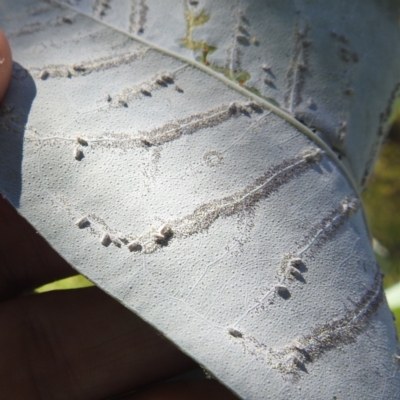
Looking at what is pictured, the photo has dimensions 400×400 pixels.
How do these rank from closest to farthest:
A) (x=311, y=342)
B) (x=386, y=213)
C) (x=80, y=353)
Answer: (x=311, y=342) < (x=80, y=353) < (x=386, y=213)

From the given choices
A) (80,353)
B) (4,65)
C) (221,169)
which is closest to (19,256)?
(80,353)

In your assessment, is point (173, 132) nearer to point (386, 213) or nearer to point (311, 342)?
point (311, 342)

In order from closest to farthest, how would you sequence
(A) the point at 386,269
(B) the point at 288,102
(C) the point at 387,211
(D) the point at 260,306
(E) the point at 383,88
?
(D) the point at 260,306 → (B) the point at 288,102 → (E) the point at 383,88 → (A) the point at 386,269 → (C) the point at 387,211

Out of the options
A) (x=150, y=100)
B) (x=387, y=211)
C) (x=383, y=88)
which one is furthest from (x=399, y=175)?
(x=150, y=100)

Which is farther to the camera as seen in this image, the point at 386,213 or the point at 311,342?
the point at 386,213

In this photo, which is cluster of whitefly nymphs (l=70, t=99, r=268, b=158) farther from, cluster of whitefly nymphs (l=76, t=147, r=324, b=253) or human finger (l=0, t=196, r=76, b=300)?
human finger (l=0, t=196, r=76, b=300)

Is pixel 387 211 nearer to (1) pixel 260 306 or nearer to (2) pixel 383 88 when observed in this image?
(2) pixel 383 88
